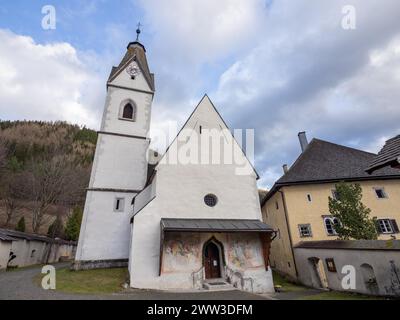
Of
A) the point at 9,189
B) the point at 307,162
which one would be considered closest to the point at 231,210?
the point at 307,162

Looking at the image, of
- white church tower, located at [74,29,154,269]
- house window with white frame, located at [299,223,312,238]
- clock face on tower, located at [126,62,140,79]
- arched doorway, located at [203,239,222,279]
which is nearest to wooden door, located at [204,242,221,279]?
arched doorway, located at [203,239,222,279]

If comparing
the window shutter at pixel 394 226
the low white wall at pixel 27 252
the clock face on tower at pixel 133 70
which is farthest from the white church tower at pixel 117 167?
the window shutter at pixel 394 226

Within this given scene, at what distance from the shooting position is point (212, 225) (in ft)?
38.2

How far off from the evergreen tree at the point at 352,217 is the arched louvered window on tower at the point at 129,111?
17678 mm

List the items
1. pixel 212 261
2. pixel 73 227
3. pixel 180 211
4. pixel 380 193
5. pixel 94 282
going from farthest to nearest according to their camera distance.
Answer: pixel 73 227
pixel 380 193
pixel 180 211
pixel 212 261
pixel 94 282

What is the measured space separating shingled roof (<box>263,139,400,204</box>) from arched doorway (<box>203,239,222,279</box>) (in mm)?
7927

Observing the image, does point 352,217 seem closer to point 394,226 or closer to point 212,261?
point 394,226

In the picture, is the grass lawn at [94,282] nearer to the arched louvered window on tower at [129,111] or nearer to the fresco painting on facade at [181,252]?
the fresco painting on facade at [181,252]

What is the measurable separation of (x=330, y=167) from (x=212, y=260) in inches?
503

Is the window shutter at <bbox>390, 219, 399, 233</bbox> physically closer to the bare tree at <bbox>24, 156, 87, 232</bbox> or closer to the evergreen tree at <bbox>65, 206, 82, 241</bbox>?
the bare tree at <bbox>24, 156, 87, 232</bbox>

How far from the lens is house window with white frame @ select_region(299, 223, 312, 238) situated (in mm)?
15766

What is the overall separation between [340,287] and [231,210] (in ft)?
23.7

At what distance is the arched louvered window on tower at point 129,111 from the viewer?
19.8 meters

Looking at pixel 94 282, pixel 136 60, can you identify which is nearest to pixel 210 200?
pixel 94 282
